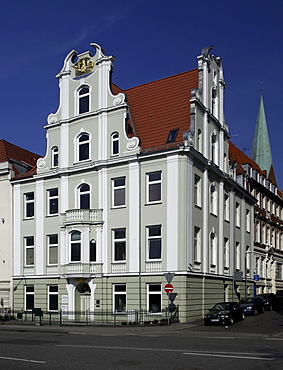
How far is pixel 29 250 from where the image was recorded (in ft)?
134

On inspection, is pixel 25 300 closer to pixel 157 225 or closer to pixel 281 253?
pixel 157 225

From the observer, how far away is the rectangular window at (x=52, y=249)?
128ft

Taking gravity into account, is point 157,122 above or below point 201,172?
above

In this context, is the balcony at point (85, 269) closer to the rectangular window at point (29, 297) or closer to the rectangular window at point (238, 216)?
the rectangular window at point (29, 297)

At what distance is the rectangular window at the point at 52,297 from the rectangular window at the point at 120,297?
5.50 metres

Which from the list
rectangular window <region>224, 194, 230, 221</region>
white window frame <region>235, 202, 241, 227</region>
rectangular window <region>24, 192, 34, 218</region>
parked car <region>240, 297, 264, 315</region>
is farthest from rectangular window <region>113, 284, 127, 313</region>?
white window frame <region>235, 202, 241, 227</region>

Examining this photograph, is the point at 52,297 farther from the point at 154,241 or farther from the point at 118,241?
the point at 154,241

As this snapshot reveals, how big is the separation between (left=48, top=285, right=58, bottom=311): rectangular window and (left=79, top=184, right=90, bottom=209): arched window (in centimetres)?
656

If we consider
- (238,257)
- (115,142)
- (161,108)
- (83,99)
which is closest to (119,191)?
(115,142)

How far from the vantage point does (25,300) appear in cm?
4019

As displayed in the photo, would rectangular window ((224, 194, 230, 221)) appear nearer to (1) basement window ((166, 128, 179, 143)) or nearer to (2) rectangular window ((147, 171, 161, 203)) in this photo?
(1) basement window ((166, 128, 179, 143))

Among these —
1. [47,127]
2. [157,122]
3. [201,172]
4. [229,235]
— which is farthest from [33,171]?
[229,235]

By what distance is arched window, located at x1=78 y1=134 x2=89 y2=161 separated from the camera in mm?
38438

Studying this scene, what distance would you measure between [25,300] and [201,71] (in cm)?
2265
